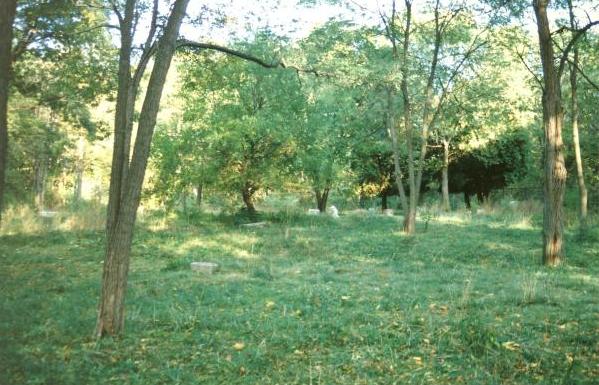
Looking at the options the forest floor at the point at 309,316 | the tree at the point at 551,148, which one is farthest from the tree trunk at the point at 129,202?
the tree at the point at 551,148

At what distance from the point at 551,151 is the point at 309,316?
7.93 meters

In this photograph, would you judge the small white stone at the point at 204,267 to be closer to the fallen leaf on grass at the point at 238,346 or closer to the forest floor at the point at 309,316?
the forest floor at the point at 309,316

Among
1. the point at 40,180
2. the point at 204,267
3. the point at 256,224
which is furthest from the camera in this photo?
the point at 40,180

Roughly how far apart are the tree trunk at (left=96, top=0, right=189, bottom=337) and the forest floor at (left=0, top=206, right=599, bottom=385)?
0.39 metres

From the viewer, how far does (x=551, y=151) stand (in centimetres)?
1182

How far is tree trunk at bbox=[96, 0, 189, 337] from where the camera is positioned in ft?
20.2

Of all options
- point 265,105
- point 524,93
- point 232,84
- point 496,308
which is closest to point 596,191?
point 524,93

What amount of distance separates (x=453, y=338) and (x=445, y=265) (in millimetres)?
5974

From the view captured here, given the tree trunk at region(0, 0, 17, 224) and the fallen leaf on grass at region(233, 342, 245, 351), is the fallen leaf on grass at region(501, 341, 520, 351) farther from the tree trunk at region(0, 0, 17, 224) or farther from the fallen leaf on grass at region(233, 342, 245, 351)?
the tree trunk at region(0, 0, 17, 224)

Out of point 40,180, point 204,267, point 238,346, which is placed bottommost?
point 238,346

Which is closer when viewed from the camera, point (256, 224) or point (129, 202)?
point (129, 202)

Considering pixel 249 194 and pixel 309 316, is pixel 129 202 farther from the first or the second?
pixel 249 194

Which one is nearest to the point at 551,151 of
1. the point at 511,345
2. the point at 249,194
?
the point at 511,345

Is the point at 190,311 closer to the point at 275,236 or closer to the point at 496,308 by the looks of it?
the point at 496,308
